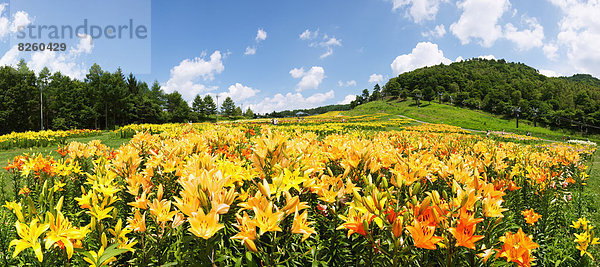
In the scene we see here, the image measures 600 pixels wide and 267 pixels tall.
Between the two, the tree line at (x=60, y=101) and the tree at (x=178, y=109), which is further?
the tree at (x=178, y=109)

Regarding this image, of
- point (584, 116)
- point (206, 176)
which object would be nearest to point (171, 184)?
point (206, 176)

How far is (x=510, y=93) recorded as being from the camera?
242 feet

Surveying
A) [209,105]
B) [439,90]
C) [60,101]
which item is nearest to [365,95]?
[439,90]

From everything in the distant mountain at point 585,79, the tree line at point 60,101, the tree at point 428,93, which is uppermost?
the distant mountain at point 585,79

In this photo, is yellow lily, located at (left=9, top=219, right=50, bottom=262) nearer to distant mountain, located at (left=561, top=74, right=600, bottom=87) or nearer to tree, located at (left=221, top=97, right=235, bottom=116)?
tree, located at (left=221, top=97, right=235, bottom=116)

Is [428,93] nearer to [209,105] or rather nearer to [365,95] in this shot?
[365,95]

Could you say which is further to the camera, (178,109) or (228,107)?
(228,107)

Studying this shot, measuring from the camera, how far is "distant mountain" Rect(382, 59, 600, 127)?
57.2 metres

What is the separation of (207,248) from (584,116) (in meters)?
84.1

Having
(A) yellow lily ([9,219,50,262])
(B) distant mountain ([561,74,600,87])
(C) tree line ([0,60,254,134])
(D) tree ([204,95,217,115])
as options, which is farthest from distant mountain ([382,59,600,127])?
(C) tree line ([0,60,254,134])

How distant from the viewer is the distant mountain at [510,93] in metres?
57.2

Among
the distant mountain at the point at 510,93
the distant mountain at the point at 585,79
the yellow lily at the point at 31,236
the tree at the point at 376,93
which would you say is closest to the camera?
the yellow lily at the point at 31,236

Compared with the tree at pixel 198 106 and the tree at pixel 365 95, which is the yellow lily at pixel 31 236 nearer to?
the tree at pixel 198 106

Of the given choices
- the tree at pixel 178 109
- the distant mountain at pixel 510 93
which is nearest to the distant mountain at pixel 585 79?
the distant mountain at pixel 510 93
